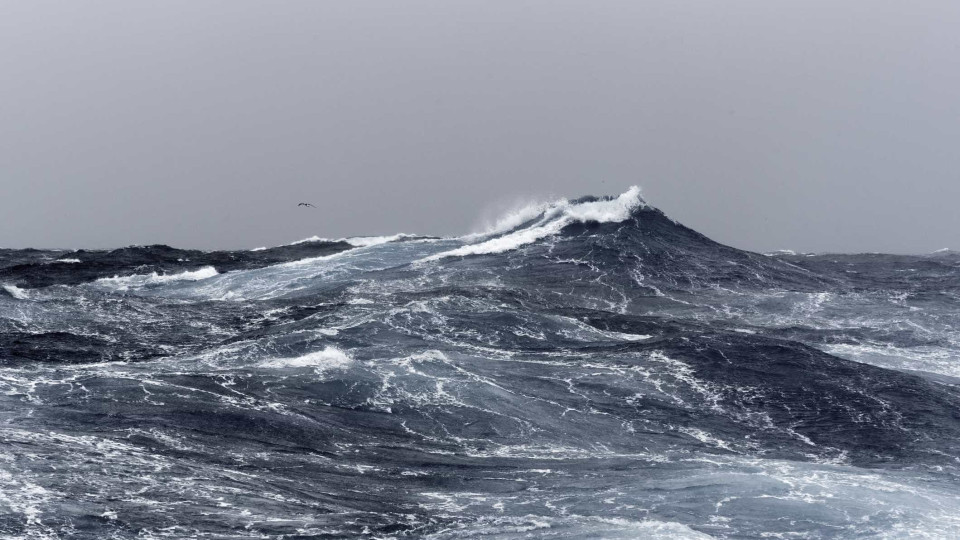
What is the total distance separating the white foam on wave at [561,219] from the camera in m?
88.9

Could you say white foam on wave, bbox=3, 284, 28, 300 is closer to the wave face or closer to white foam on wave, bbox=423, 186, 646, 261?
the wave face

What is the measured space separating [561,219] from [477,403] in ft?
174

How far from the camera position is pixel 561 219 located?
9750cm

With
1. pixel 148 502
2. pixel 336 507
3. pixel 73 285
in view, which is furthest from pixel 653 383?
pixel 73 285

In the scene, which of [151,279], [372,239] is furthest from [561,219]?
[151,279]

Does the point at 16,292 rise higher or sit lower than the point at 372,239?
lower

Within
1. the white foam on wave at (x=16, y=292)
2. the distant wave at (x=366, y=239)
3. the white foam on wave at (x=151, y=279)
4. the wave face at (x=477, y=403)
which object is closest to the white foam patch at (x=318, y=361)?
the wave face at (x=477, y=403)

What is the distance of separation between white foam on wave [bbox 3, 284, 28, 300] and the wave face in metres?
0.48

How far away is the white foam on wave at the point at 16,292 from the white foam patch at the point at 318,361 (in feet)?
89.0

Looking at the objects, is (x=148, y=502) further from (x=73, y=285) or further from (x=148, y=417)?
(x=73, y=285)

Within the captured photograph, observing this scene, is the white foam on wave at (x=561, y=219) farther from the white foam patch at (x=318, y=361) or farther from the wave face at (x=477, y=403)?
the white foam patch at (x=318, y=361)

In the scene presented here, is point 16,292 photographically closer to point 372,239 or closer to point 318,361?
point 318,361

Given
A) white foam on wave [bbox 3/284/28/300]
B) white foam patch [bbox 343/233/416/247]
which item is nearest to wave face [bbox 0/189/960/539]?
white foam on wave [bbox 3/284/28/300]

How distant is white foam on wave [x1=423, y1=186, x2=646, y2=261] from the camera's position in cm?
8888
